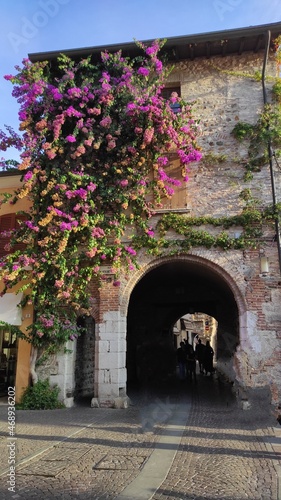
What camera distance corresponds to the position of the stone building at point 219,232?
9.27 m

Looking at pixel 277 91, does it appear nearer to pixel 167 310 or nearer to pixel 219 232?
pixel 219 232

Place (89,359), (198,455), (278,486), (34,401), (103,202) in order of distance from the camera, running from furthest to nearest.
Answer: (89,359)
(103,202)
(34,401)
(198,455)
(278,486)

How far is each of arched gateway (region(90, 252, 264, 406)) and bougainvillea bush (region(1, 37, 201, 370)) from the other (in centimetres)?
91

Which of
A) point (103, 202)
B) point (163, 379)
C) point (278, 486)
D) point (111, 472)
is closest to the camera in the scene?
point (278, 486)

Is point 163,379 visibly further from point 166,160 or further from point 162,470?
point 162,470

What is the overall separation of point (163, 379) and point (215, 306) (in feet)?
11.8

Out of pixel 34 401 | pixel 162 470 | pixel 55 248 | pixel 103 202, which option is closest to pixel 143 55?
pixel 103 202

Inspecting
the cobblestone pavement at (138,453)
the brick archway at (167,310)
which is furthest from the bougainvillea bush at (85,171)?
the cobblestone pavement at (138,453)

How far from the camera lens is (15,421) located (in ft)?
25.3

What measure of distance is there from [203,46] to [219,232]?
511cm

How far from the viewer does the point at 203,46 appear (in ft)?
35.6

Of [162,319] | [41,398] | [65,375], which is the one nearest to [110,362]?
[65,375]

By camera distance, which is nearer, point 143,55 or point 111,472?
point 111,472

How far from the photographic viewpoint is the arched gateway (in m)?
9.42
